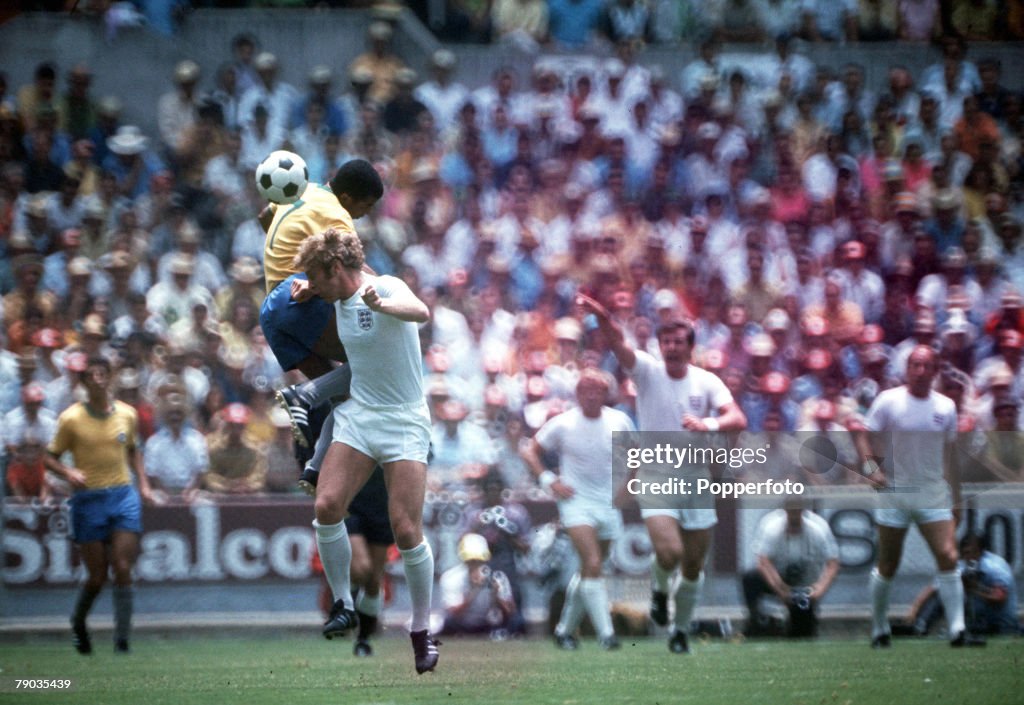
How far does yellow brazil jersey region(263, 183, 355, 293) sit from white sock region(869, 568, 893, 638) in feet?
15.9

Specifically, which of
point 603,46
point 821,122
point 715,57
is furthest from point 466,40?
point 821,122

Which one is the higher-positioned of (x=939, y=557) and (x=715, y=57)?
(x=715, y=57)

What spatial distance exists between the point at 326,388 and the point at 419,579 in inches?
44.0

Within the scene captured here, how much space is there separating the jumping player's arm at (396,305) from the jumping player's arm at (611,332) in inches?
91.2

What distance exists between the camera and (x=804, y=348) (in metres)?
14.4

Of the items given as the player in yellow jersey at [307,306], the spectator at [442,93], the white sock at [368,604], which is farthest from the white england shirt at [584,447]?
the spectator at [442,93]

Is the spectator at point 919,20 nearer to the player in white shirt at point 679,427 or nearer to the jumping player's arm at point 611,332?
the player in white shirt at point 679,427

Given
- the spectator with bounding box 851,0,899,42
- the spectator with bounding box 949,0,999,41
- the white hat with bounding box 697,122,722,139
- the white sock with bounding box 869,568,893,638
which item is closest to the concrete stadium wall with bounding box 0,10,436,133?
the white hat with bounding box 697,122,722,139

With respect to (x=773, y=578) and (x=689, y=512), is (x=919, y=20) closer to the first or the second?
(x=773, y=578)

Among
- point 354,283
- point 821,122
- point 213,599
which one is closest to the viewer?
point 354,283

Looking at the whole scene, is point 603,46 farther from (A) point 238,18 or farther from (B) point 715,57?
(A) point 238,18

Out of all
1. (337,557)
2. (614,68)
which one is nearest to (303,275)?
(337,557)

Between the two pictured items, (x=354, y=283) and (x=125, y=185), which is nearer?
(x=354, y=283)

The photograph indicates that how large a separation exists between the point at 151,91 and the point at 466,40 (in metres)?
3.22
